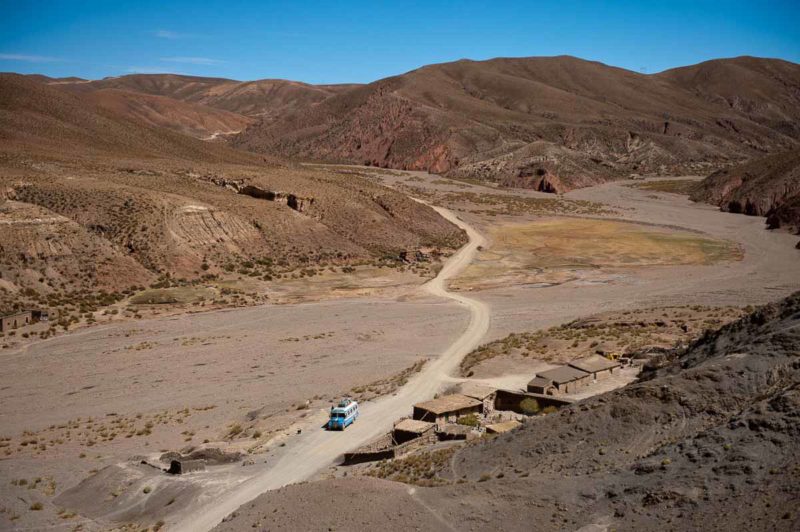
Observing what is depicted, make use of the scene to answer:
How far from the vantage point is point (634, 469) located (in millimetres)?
14422

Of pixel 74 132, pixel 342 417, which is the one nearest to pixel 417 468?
pixel 342 417

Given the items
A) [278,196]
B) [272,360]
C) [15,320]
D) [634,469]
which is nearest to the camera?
[634,469]

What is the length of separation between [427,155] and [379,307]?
3819 inches

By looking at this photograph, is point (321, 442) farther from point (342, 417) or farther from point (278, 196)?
point (278, 196)

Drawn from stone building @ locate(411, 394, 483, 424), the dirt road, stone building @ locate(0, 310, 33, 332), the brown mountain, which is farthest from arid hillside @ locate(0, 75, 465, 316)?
stone building @ locate(411, 394, 483, 424)

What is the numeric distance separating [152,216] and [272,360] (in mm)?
24464

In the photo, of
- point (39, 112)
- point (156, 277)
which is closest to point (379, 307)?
point (156, 277)

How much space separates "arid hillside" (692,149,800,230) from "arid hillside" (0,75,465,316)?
3516 cm

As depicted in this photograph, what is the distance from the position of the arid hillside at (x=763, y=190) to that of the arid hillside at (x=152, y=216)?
3516 cm

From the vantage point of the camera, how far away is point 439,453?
776 inches

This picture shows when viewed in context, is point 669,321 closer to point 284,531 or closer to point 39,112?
point 284,531

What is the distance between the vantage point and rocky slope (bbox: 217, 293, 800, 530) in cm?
1247

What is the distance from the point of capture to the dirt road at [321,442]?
1894 centimetres

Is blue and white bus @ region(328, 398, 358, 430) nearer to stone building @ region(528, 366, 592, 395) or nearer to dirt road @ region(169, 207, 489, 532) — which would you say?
dirt road @ region(169, 207, 489, 532)
